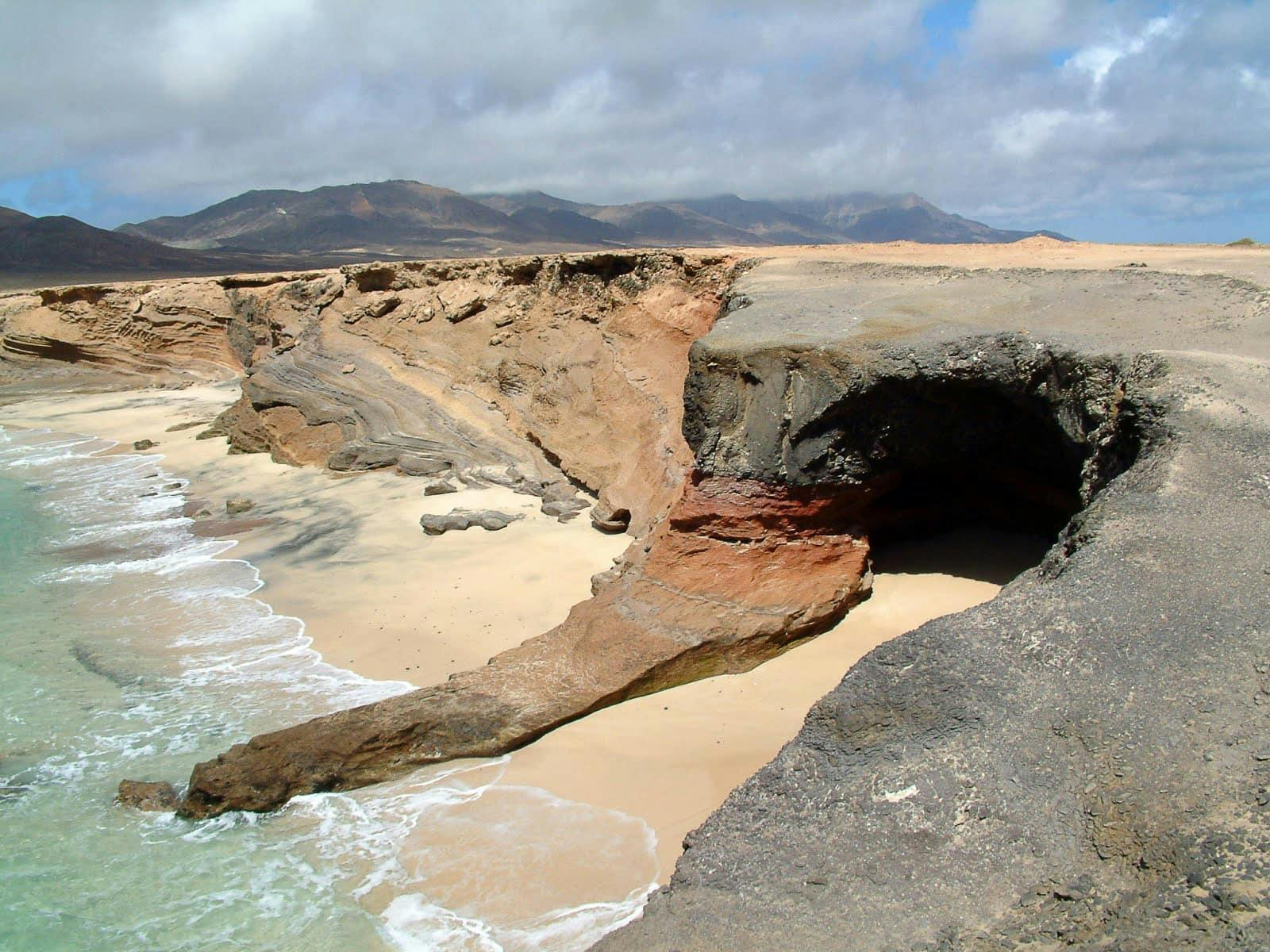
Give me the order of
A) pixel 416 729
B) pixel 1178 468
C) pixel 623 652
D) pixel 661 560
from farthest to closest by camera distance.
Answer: pixel 661 560 → pixel 623 652 → pixel 416 729 → pixel 1178 468

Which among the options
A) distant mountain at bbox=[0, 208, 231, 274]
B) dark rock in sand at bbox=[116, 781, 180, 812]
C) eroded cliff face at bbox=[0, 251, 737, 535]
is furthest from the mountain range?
dark rock in sand at bbox=[116, 781, 180, 812]

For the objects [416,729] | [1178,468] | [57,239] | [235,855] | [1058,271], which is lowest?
[235,855]

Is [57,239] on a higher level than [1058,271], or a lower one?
higher

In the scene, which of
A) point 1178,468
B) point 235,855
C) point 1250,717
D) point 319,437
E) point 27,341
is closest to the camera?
point 1250,717

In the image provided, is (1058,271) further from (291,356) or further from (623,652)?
(291,356)

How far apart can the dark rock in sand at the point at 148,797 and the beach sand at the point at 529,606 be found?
1374 millimetres

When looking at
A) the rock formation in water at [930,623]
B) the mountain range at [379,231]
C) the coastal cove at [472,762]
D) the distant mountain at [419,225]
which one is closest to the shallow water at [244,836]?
the coastal cove at [472,762]

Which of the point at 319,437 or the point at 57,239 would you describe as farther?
the point at 57,239

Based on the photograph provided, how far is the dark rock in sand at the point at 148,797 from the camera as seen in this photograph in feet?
14.7

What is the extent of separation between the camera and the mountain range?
40.7 m

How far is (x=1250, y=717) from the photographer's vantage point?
234 cm

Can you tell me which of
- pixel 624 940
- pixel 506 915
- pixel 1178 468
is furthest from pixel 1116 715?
pixel 506 915

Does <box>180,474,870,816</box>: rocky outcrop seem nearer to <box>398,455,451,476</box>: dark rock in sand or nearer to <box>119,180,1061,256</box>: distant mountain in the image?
<box>398,455,451,476</box>: dark rock in sand

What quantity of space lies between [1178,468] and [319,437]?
383 inches
